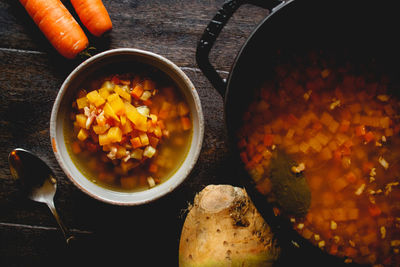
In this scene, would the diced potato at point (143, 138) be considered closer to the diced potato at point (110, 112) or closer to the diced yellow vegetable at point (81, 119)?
the diced potato at point (110, 112)

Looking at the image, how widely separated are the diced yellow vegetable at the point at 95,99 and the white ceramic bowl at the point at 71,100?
73 mm

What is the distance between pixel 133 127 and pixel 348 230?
0.92 metres

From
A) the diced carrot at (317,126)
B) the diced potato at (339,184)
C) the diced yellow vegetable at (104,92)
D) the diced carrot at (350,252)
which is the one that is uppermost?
the diced yellow vegetable at (104,92)

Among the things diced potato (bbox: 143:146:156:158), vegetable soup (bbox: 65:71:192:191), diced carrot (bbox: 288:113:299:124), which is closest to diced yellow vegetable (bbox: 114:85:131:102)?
vegetable soup (bbox: 65:71:192:191)

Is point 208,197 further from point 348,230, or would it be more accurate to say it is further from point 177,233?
point 348,230

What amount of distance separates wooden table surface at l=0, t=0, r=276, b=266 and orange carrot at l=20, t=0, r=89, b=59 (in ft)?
0.19

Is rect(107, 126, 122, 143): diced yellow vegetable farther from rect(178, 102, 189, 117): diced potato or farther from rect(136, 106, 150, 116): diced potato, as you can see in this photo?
rect(178, 102, 189, 117): diced potato

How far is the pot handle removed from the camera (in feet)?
3.56

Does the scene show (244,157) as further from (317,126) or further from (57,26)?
(57,26)

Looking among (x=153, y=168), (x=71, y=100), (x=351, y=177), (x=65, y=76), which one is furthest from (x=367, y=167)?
(x=65, y=76)

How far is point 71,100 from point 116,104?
20cm

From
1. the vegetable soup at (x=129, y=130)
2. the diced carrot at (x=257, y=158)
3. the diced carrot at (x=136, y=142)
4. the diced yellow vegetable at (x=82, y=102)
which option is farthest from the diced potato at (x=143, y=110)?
the diced carrot at (x=257, y=158)

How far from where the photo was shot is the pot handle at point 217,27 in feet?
3.56

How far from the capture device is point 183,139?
1372 millimetres
